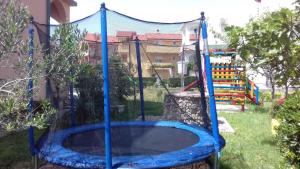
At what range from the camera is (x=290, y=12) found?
302 cm

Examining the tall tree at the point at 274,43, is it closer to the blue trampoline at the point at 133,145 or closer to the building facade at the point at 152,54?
the building facade at the point at 152,54

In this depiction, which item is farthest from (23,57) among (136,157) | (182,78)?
(182,78)

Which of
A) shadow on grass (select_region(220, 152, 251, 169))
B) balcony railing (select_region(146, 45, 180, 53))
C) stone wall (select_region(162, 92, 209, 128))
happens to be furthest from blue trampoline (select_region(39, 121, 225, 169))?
balcony railing (select_region(146, 45, 180, 53))

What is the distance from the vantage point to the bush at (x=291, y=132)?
2.82 m

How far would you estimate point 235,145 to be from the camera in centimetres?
450

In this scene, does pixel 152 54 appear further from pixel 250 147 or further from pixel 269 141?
pixel 269 141

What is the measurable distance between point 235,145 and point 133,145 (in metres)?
1.85

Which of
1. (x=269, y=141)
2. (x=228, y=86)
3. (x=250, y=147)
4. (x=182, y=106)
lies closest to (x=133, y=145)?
(x=250, y=147)

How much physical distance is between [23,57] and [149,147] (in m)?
1.79

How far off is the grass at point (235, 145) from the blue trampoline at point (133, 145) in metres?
0.50

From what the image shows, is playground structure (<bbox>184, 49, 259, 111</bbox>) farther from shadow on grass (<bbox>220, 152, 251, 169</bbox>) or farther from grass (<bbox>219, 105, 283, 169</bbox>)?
shadow on grass (<bbox>220, 152, 251, 169</bbox>)

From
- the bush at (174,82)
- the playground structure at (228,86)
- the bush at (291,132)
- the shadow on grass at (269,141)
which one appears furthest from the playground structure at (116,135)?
the playground structure at (228,86)

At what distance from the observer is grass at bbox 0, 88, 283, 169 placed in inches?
143

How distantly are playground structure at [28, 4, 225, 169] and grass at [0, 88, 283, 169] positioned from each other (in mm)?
413
